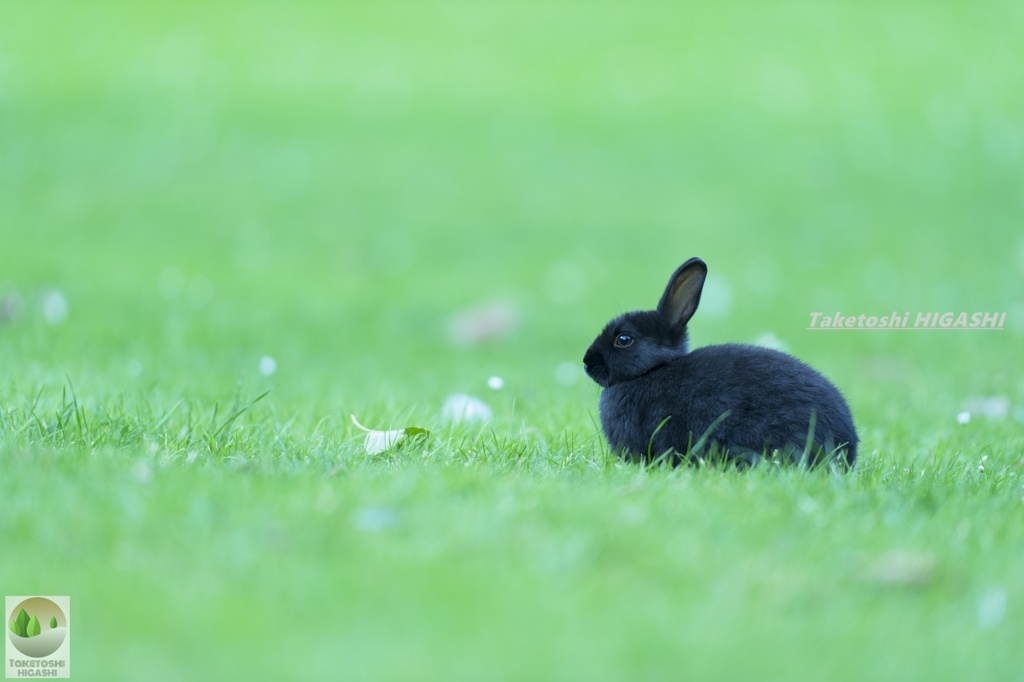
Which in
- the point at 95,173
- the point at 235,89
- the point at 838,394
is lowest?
the point at 838,394

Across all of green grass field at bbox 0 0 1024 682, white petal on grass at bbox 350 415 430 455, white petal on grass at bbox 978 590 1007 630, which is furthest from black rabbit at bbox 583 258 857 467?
white petal on grass at bbox 978 590 1007 630

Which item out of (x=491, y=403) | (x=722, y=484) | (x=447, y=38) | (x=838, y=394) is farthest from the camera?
(x=447, y=38)

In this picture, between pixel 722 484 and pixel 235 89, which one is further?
pixel 235 89

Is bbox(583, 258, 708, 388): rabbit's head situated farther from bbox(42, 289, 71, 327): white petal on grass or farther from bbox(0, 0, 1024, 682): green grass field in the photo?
bbox(42, 289, 71, 327): white petal on grass

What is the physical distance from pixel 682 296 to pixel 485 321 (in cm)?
380

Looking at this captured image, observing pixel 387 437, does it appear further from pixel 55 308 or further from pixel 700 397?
pixel 55 308

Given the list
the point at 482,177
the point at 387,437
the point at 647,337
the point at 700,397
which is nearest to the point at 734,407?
the point at 700,397

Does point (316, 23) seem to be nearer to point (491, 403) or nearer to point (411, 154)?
point (411, 154)

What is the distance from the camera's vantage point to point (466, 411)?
16.5 ft

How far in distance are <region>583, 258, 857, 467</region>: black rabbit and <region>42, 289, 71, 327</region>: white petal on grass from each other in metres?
4.18

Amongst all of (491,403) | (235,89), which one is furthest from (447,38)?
(491,403)

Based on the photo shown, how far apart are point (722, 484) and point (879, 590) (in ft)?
2.46

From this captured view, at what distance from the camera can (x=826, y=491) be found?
346 centimetres

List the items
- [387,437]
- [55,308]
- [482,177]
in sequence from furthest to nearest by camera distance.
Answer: [482,177]
[55,308]
[387,437]
